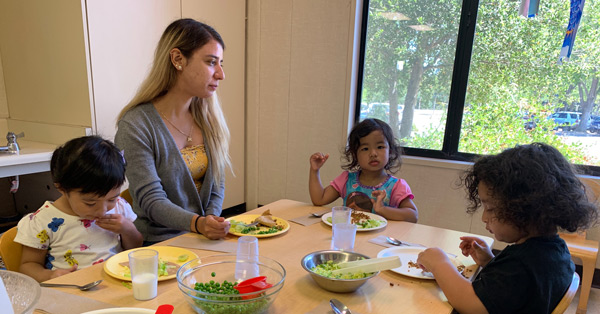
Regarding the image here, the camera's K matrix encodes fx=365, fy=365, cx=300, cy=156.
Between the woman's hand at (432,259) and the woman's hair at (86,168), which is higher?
the woman's hair at (86,168)

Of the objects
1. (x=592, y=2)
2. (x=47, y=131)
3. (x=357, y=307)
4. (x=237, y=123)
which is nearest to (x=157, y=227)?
(x=357, y=307)

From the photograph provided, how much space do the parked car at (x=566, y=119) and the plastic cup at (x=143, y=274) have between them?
2.91 metres

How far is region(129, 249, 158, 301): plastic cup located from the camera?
2.84ft

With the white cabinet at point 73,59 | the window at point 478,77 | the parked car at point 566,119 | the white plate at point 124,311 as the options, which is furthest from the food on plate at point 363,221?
the parked car at point 566,119

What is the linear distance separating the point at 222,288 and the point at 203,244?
0.41 m

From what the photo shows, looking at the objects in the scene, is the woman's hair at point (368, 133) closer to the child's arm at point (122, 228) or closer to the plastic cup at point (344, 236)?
the plastic cup at point (344, 236)

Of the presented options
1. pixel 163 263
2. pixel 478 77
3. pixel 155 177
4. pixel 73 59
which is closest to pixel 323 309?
pixel 163 263

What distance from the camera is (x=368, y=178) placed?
1.90 meters

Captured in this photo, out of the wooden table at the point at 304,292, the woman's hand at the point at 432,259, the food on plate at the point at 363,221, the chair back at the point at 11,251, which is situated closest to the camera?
the wooden table at the point at 304,292

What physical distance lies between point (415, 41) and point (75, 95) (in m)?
2.58

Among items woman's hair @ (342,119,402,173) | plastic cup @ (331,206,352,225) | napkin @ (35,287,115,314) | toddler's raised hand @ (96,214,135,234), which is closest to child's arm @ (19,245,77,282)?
toddler's raised hand @ (96,214,135,234)

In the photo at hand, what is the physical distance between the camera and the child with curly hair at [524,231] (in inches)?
34.8

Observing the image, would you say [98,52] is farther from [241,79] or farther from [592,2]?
[592,2]

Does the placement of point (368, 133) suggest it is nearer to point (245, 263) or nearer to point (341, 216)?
point (341, 216)
